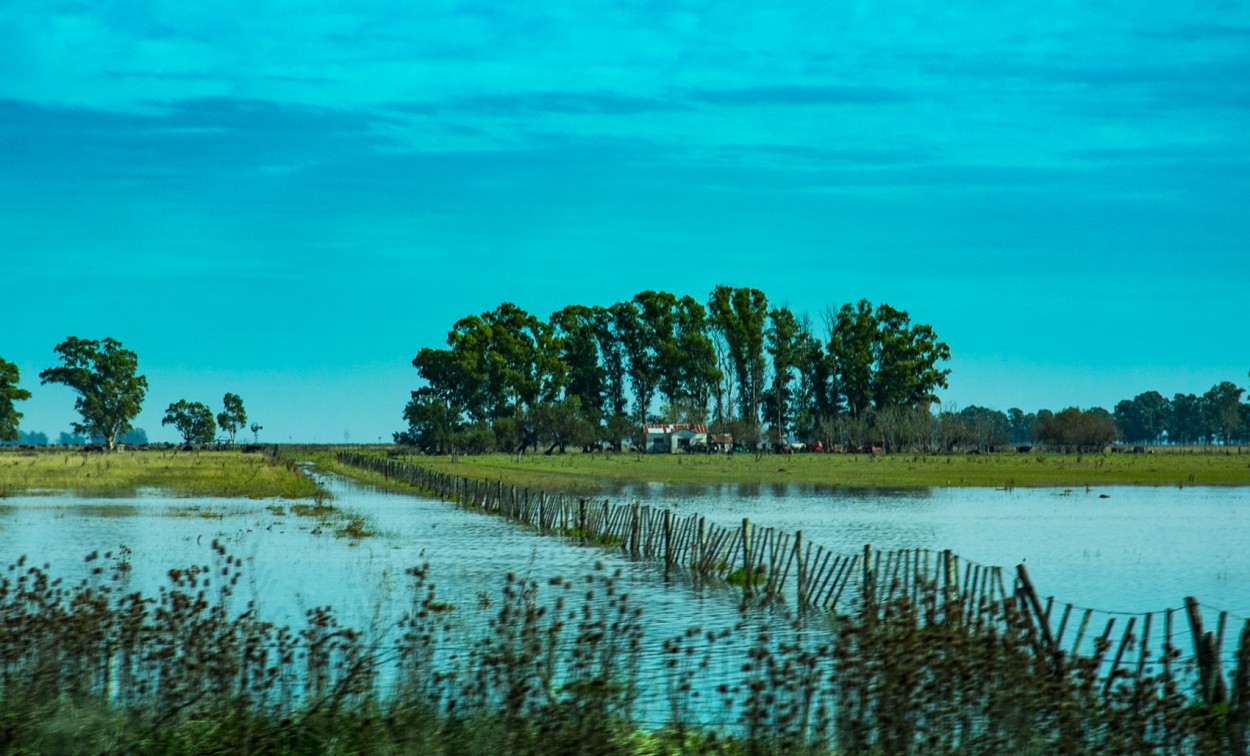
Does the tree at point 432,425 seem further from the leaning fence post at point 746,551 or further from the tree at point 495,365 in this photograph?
the leaning fence post at point 746,551

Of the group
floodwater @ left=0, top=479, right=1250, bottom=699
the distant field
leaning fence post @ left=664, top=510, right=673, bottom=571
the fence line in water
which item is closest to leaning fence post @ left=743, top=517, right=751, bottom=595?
the fence line in water

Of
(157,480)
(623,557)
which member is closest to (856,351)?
(157,480)

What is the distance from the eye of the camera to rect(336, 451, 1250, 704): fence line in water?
32.1 ft

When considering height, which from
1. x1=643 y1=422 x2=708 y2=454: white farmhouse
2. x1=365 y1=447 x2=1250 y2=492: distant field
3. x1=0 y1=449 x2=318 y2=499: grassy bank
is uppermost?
x1=643 y1=422 x2=708 y2=454: white farmhouse

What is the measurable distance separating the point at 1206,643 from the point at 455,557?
1954 centimetres

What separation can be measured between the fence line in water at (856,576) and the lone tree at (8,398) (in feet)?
406

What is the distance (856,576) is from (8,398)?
151699 millimetres

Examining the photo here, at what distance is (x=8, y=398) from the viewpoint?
15325 cm

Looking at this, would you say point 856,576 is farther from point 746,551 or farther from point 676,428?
point 676,428

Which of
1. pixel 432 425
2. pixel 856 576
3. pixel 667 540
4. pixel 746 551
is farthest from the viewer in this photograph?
pixel 432 425

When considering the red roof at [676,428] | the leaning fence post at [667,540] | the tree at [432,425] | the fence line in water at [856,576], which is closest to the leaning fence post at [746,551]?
the fence line in water at [856,576]

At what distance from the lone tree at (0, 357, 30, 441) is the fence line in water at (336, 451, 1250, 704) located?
406ft

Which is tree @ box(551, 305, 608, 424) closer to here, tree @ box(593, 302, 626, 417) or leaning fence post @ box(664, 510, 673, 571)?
tree @ box(593, 302, 626, 417)

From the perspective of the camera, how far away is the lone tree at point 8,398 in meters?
151
